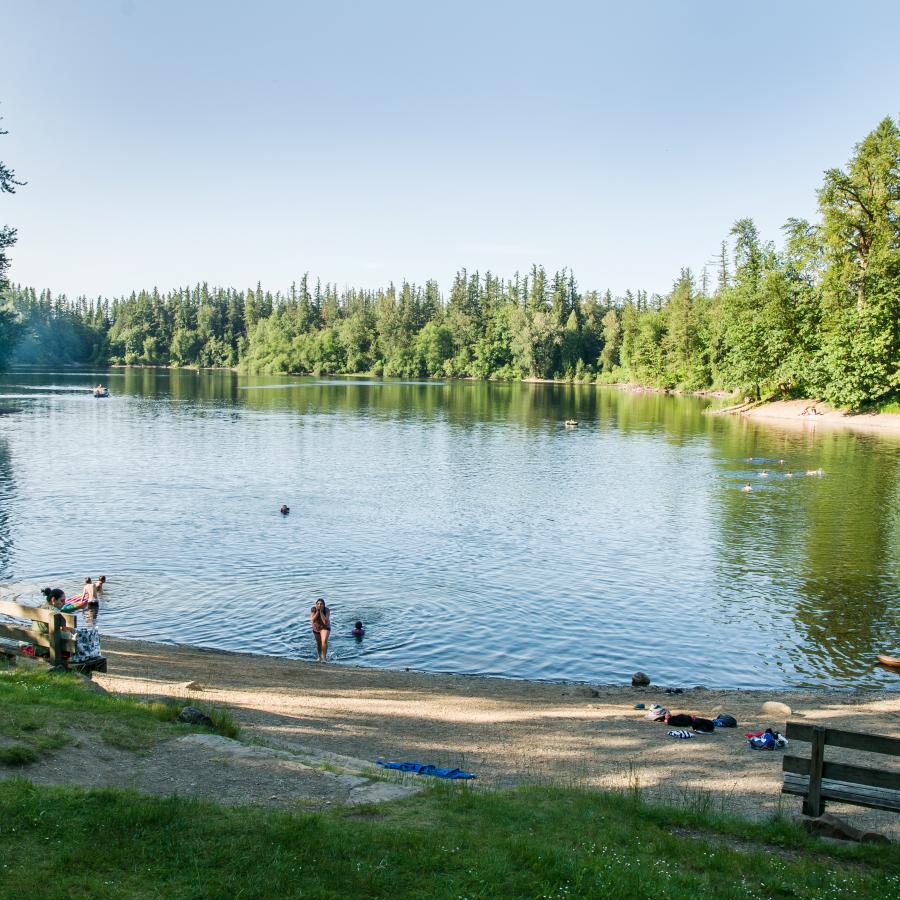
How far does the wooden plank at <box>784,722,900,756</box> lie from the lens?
440 inches

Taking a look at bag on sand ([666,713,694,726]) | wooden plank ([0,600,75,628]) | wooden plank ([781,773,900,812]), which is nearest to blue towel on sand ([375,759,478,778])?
wooden plank ([781,773,900,812])

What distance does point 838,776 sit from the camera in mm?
11953

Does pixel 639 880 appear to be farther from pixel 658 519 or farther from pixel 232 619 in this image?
pixel 658 519

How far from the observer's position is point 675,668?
87.0 ft

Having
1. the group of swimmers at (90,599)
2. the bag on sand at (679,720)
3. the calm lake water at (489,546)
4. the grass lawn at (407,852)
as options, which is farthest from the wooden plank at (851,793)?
the group of swimmers at (90,599)

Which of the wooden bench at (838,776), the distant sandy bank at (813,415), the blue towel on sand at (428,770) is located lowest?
the blue towel on sand at (428,770)

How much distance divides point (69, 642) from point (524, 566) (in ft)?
75.1

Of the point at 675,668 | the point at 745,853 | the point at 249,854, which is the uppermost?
the point at 249,854

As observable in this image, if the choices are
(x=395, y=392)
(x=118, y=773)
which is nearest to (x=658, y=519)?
(x=118, y=773)

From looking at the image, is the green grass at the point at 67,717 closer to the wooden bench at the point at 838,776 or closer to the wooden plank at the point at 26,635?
the wooden plank at the point at 26,635

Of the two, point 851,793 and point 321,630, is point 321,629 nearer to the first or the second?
point 321,630

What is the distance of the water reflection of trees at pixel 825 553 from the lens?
93.3 ft

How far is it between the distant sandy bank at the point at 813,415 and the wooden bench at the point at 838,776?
289 feet

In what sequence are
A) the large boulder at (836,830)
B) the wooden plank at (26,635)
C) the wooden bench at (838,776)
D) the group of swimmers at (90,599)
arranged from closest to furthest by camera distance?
1. the wooden bench at (838,776)
2. the large boulder at (836,830)
3. the wooden plank at (26,635)
4. the group of swimmers at (90,599)
